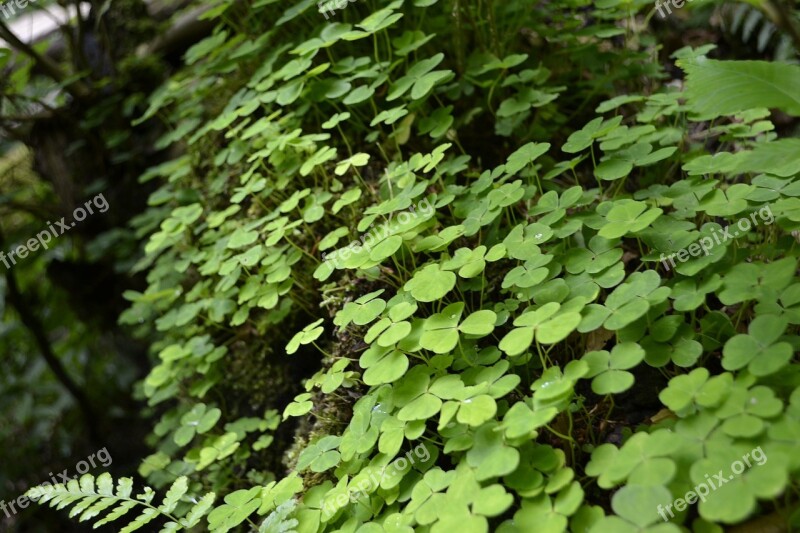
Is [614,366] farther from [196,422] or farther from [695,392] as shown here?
[196,422]

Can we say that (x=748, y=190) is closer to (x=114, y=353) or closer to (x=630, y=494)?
(x=630, y=494)

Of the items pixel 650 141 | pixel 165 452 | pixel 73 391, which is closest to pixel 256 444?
pixel 165 452

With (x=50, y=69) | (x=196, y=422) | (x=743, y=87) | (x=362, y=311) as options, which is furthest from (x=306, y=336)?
(x=50, y=69)

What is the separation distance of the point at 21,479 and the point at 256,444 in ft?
8.14

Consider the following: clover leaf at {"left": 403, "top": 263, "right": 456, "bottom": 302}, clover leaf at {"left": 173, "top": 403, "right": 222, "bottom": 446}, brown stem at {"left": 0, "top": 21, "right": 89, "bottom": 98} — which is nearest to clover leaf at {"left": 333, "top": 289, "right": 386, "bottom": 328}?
clover leaf at {"left": 403, "top": 263, "right": 456, "bottom": 302}

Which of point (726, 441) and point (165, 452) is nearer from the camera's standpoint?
point (726, 441)

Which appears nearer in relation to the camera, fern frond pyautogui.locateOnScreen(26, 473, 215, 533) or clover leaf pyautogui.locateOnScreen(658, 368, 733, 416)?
clover leaf pyautogui.locateOnScreen(658, 368, 733, 416)

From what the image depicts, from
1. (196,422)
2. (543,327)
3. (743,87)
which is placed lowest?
(196,422)

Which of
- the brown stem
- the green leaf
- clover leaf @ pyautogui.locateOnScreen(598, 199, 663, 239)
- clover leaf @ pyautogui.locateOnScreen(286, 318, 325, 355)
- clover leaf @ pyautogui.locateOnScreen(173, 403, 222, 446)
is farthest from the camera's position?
the brown stem

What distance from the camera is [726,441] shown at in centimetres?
127

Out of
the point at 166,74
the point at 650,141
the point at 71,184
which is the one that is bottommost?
the point at 650,141

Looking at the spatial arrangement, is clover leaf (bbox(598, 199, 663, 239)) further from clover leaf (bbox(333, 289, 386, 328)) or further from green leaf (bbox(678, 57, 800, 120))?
clover leaf (bbox(333, 289, 386, 328))

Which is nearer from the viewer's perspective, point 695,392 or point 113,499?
point 695,392

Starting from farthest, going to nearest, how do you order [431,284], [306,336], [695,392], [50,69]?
[50,69], [306,336], [431,284], [695,392]
